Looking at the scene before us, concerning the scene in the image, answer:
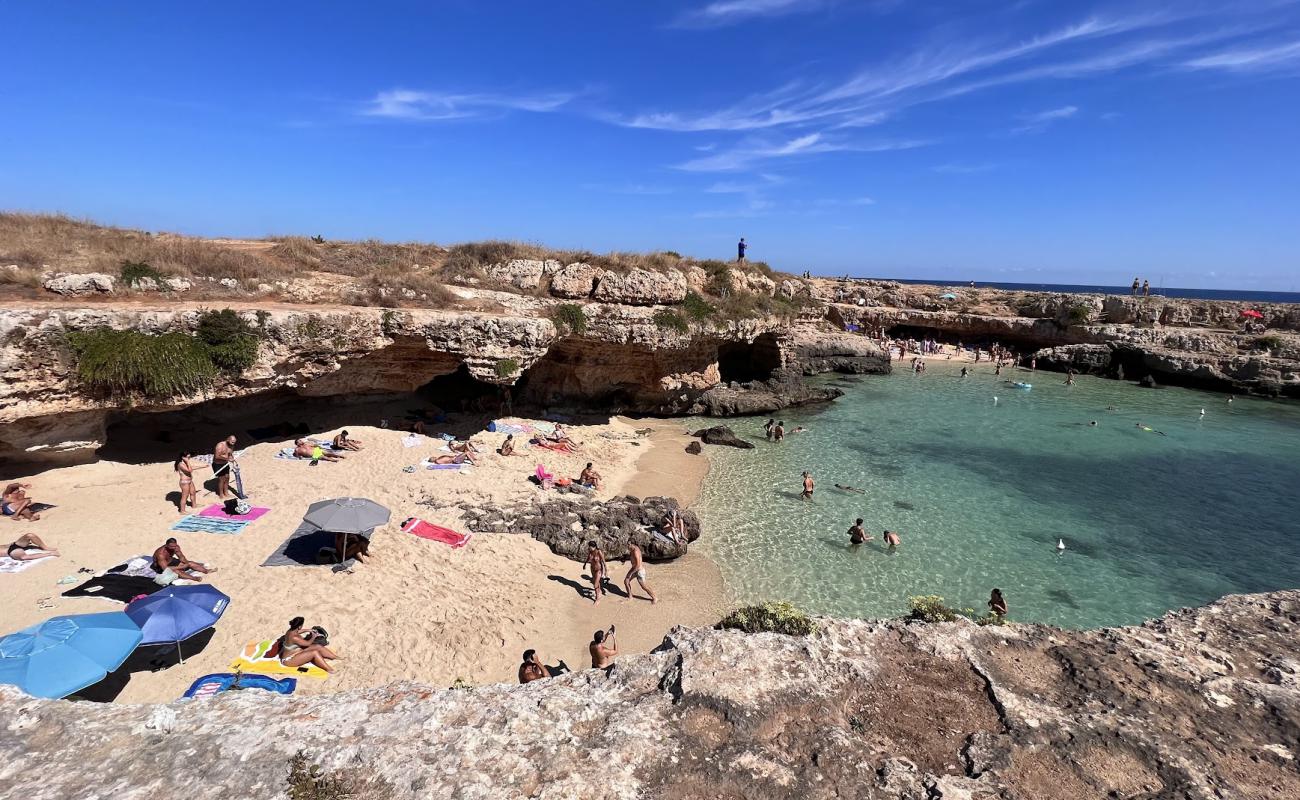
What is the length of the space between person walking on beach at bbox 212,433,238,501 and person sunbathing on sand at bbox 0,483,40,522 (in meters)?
2.68

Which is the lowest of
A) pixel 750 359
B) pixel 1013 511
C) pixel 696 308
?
pixel 1013 511

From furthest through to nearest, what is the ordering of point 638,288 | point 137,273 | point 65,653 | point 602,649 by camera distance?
point 638,288 < point 137,273 < point 602,649 < point 65,653

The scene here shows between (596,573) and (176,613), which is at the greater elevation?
(176,613)

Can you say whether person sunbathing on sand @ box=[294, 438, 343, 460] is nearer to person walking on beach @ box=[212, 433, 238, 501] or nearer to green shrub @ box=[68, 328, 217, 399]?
person walking on beach @ box=[212, 433, 238, 501]

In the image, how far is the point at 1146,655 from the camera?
14.1 feet

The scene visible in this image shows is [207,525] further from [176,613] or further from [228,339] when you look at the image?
[228,339]

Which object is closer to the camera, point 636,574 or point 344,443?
point 636,574

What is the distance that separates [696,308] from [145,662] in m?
17.4

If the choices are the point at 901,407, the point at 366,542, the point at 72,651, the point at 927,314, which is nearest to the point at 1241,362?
the point at 927,314

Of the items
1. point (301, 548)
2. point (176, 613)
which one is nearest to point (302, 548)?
point (301, 548)

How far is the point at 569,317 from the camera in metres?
18.2

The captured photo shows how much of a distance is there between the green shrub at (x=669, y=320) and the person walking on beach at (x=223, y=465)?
12.7 metres

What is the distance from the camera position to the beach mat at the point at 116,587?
8.20 m

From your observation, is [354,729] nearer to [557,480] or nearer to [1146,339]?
[557,480]
